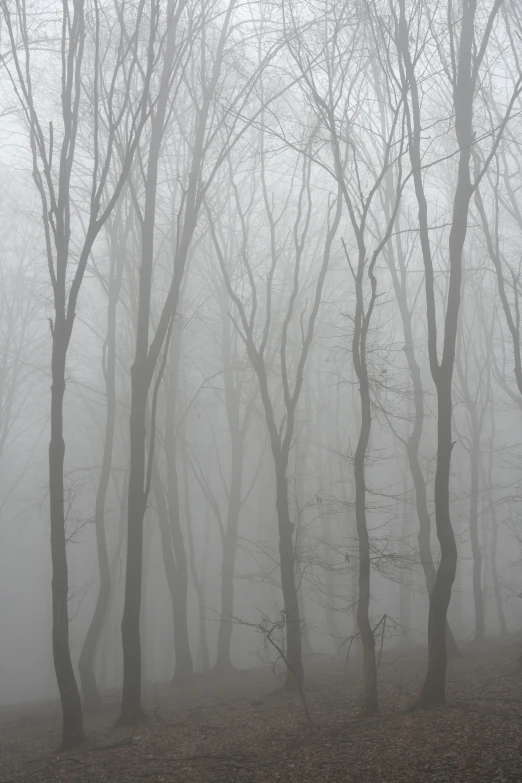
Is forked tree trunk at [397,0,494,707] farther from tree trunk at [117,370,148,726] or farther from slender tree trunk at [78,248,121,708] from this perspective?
slender tree trunk at [78,248,121,708]

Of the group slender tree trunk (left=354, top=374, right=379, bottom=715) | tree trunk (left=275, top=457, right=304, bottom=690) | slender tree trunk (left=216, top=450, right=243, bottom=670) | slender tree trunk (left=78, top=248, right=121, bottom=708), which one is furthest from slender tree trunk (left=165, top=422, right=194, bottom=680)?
slender tree trunk (left=354, top=374, right=379, bottom=715)

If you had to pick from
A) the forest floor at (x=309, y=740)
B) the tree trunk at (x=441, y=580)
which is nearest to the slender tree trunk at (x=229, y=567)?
the forest floor at (x=309, y=740)

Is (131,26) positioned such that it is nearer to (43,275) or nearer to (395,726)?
(43,275)

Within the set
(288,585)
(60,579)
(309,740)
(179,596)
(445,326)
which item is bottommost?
(309,740)

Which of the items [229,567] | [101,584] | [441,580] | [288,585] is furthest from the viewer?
[229,567]

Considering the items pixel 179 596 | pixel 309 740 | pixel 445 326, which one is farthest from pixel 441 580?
pixel 179 596

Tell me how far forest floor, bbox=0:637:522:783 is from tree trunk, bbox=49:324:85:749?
342 millimetres

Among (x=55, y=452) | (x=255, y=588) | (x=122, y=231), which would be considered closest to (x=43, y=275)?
(x=122, y=231)

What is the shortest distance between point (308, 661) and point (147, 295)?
1055cm

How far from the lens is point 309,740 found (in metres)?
6.51

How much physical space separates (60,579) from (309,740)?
3.43 m

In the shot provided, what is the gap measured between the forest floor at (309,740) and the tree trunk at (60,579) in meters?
0.34

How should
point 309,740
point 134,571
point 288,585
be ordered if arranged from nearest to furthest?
point 309,740, point 134,571, point 288,585

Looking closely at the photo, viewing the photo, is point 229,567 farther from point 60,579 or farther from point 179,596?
point 60,579
